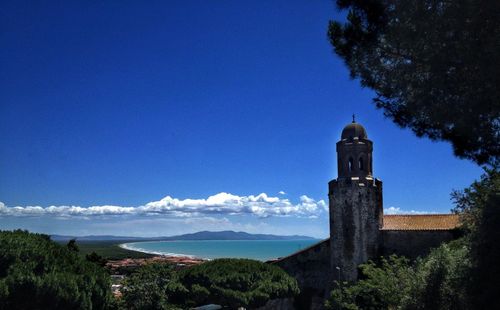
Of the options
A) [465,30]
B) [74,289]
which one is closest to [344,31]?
[465,30]

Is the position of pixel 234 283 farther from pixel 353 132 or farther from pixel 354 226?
pixel 353 132

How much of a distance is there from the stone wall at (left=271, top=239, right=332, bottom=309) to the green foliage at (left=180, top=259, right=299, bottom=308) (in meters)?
4.12

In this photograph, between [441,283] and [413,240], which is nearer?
[441,283]

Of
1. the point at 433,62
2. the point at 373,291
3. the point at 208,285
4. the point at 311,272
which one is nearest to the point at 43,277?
the point at 208,285

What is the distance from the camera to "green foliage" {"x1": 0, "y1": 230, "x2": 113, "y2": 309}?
52.9ft

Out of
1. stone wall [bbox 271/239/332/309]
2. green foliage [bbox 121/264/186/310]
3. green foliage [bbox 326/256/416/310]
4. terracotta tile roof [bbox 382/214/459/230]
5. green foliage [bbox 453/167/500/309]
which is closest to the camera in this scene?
green foliage [bbox 453/167/500/309]

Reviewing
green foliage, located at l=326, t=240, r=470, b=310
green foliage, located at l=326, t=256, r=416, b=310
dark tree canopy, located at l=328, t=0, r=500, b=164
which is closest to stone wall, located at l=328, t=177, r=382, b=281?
green foliage, located at l=326, t=256, r=416, b=310

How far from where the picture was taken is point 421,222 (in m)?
33.1

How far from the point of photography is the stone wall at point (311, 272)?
3362cm

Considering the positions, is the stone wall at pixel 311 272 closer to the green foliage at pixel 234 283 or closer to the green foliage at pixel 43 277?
the green foliage at pixel 234 283

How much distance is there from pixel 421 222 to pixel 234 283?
13916 millimetres

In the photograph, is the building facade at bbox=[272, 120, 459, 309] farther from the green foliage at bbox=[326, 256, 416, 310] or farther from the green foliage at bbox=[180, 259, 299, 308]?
the green foliage at bbox=[180, 259, 299, 308]

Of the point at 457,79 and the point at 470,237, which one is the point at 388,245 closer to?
the point at 470,237

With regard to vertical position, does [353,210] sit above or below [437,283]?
above
